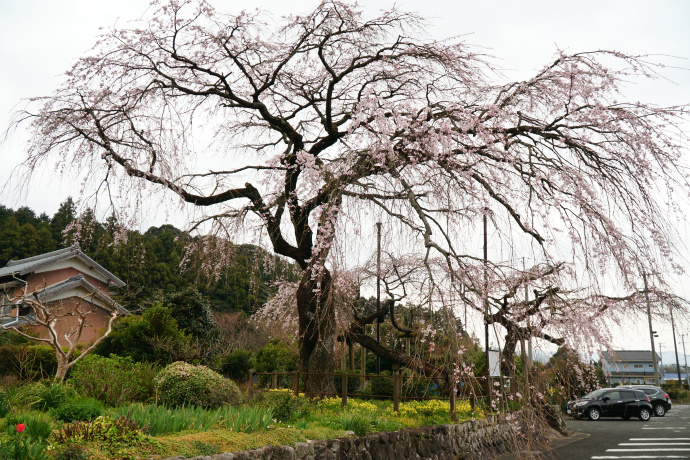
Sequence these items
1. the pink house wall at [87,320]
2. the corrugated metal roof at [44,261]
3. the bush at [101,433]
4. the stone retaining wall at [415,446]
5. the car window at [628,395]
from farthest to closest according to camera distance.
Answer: the corrugated metal roof at [44,261] < the pink house wall at [87,320] < the car window at [628,395] < the stone retaining wall at [415,446] < the bush at [101,433]

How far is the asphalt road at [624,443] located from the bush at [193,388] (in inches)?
214

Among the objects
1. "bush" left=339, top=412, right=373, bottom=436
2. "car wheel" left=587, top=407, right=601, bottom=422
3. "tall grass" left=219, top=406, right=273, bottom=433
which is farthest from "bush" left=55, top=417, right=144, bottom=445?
"car wheel" left=587, top=407, right=601, bottom=422

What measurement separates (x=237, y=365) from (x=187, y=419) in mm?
11449

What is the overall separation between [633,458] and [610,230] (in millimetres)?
7666

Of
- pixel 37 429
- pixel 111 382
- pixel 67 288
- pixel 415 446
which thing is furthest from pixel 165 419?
pixel 67 288

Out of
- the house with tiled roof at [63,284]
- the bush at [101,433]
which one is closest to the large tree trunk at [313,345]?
the bush at [101,433]

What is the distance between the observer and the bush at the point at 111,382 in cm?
772

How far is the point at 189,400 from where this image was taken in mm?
7469

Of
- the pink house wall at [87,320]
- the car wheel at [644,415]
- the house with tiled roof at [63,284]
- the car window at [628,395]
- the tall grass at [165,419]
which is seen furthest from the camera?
the house with tiled roof at [63,284]

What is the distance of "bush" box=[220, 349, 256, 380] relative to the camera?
16766 millimetres

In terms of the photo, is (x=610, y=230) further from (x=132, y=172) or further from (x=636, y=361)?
(x=636, y=361)

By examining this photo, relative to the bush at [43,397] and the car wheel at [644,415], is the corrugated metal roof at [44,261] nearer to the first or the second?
the bush at [43,397]

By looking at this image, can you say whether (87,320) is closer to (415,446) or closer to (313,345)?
(313,345)

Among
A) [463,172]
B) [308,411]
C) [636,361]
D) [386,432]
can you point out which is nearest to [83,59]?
[463,172]
